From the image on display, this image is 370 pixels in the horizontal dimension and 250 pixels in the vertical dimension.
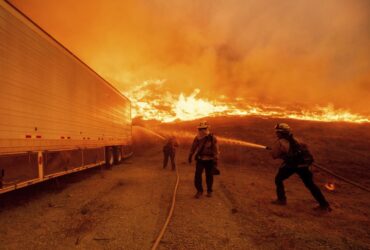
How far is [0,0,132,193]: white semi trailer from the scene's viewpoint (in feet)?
22.7

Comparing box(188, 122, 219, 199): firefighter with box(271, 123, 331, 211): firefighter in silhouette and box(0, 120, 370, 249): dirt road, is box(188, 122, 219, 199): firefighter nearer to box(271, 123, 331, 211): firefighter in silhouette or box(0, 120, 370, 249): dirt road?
box(0, 120, 370, 249): dirt road

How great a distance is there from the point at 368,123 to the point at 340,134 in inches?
328

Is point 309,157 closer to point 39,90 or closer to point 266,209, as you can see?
point 266,209

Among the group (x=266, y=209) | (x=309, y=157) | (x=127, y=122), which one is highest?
(x=127, y=122)

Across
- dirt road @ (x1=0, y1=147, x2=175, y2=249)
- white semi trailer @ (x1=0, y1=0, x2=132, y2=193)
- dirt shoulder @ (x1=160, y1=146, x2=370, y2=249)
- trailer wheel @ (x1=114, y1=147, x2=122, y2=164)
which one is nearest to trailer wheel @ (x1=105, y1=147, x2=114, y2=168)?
trailer wheel @ (x1=114, y1=147, x2=122, y2=164)

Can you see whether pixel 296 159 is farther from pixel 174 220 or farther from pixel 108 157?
pixel 108 157

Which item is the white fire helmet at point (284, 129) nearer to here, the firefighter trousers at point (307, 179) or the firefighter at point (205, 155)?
the firefighter trousers at point (307, 179)

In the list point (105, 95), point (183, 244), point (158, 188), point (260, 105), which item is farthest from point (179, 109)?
point (183, 244)

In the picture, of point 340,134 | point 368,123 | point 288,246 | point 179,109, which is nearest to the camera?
point 288,246

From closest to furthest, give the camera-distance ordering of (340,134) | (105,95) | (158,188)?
(158,188)
(105,95)
(340,134)

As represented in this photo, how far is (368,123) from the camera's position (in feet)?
114

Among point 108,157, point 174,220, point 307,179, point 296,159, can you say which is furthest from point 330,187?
point 108,157

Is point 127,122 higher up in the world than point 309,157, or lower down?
higher up

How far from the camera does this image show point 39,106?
832cm
